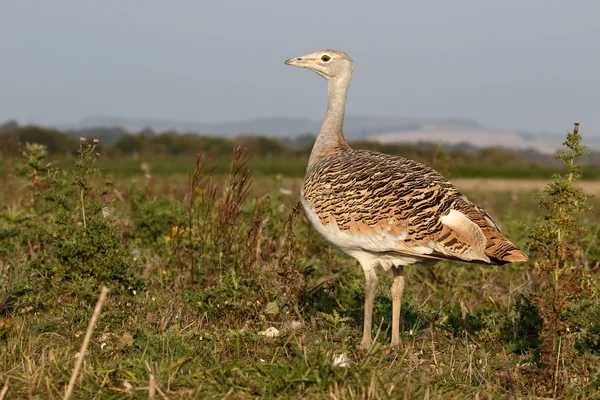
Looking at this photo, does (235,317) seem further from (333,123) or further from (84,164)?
(333,123)

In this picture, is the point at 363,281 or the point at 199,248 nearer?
the point at 363,281

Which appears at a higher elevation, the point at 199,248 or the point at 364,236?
the point at 364,236

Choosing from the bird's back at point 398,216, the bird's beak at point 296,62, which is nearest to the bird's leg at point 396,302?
the bird's back at point 398,216

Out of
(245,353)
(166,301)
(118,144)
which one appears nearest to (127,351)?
(245,353)

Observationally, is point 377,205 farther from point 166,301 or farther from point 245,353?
point 166,301

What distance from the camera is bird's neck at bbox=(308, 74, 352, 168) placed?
224 inches

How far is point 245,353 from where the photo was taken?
4.40 m

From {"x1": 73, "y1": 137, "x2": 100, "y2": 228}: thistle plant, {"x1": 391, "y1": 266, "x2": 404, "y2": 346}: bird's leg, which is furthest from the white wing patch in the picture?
{"x1": 73, "y1": 137, "x2": 100, "y2": 228}: thistle plant

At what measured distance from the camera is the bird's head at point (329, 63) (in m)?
5.88

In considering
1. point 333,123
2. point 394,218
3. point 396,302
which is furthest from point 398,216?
point 333,123

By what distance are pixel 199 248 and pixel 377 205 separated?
263 centimetres

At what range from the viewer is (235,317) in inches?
208

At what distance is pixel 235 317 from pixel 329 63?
2151mm

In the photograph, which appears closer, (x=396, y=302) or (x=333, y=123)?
(x=396, y=302)
